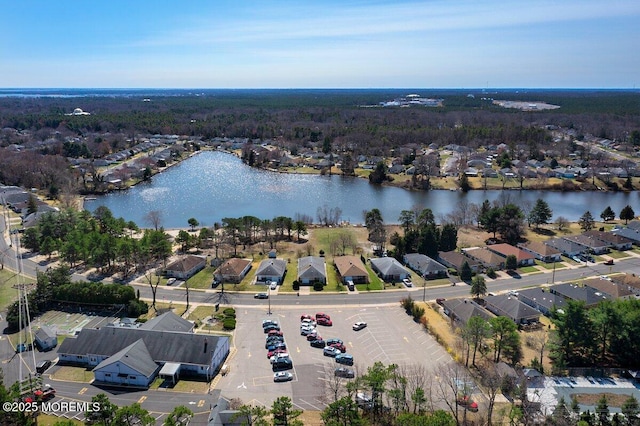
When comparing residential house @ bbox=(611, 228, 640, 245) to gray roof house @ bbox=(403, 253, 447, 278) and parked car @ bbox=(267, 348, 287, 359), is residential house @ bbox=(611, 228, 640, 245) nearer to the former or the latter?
gray roof house @ bbox=(403, 253, 447, 278)

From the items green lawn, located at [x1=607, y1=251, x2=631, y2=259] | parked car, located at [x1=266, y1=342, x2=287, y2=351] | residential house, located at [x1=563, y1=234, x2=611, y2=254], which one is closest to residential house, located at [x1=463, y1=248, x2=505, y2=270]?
residential house, located at [x1=563, y1=234, x2=611, y2=254]

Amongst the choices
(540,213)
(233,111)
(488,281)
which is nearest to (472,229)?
(540,213)

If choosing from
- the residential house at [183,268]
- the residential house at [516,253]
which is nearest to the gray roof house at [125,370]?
the residential house at [183,268]

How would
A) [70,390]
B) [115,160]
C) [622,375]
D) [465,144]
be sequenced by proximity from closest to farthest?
[70,390] < [622,375] < [115,160] < [465,144]

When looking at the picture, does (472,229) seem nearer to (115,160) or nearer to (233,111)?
(115,160)

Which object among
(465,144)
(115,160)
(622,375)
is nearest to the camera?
(622,375)

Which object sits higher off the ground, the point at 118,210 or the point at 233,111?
the point at 233,111

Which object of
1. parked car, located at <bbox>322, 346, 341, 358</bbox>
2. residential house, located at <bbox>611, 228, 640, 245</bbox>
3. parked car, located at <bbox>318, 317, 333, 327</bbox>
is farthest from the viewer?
residential house, located at <bbox>611, 228, 640, 245</bbox>
